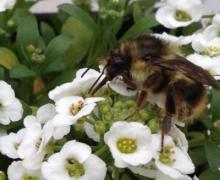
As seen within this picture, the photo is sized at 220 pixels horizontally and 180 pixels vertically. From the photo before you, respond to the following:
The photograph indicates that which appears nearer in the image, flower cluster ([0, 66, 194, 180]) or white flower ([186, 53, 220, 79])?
flower cluster ([0, 66, 194, 180])

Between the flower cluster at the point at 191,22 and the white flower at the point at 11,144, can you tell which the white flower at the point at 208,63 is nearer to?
the flower cluster at the point at 191,22

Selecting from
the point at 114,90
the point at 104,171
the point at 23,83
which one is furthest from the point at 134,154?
the point at 23,83

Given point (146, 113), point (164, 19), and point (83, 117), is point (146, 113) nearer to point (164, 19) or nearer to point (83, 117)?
point (83, 117)

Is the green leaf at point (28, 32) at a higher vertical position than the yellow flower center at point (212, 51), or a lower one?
higher

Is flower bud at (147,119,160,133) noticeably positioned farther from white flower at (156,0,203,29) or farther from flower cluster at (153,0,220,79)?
white flower at (156,0,203,29)

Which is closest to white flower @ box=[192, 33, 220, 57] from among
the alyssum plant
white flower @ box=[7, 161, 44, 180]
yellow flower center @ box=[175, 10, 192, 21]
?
the alyssum plant

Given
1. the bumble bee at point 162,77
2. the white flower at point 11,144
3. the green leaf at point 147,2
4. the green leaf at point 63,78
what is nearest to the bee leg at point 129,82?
the bumble bee at point 162,77
